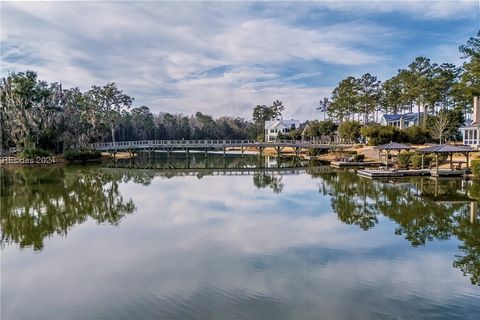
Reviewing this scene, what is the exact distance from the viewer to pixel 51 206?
19141 millimetres

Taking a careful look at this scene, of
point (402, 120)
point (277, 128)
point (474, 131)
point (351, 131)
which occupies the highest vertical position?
point (402, 120)

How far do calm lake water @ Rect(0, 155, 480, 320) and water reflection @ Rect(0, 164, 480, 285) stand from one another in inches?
3.2

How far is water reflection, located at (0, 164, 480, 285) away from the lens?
13.3 meters

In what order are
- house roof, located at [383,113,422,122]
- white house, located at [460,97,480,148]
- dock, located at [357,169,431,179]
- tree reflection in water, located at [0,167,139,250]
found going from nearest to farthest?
tree reflection in water, located at [0,167,139,250] < dock, located at [357,169,431,179] < white house, located at [460,97,480,148] < house roof, located at [383,113,422,122]

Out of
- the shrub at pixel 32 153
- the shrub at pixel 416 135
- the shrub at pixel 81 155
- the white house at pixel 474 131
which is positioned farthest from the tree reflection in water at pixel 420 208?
the shrub at pixel 32 153

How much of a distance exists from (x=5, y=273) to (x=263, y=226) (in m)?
8.10

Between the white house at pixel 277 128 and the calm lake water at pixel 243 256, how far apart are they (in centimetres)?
6283

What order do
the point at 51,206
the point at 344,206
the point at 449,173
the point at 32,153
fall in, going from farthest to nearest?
the point at 32,153 → the point at 449,173 → the point at 51,206 → the point at 344,206

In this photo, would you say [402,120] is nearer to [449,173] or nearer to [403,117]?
[403,117]

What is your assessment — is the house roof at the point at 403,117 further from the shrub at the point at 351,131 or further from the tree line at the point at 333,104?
the shrub at the point at 351,131

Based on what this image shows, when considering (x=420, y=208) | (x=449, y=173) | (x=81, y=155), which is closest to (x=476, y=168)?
(x=449, y=173)

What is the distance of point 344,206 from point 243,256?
8.91 m

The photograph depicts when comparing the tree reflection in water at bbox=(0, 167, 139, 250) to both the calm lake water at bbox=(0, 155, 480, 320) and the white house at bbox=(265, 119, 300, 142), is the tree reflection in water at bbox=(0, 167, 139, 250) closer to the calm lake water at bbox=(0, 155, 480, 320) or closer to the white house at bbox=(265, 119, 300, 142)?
the calm lake water at bbox=(0, 155, 480, 320)

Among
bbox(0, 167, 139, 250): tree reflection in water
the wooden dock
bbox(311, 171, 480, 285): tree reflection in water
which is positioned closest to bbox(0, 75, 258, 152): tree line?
bbox(0, 167, 139, 250): tree reflection in water
